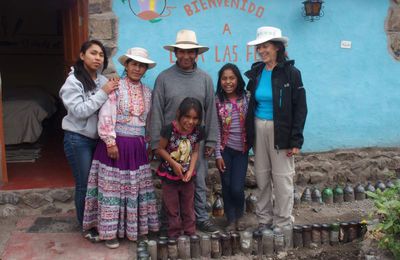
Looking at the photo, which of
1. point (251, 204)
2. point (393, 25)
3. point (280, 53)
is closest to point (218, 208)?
point (251, 204)

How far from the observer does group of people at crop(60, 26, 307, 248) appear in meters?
3.37

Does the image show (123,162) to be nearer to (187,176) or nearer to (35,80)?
(187,176)

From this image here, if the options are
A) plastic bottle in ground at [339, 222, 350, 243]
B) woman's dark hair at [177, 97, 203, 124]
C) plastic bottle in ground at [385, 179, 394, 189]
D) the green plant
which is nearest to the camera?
the green plant

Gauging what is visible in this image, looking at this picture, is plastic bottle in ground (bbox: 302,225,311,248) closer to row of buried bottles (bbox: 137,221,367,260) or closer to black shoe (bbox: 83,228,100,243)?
row of buried bottles (bbox: 137,221,367,260)

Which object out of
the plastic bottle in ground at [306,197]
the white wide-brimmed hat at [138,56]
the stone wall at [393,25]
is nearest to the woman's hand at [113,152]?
the white wide-brimmed hat at [138,56]

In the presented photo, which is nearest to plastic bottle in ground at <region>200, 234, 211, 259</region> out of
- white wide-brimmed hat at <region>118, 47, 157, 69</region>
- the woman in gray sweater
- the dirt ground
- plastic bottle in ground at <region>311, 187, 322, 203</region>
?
the dirt ground

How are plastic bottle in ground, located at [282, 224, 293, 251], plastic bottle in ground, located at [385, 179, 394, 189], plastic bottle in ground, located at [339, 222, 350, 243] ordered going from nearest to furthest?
plastic bottle in ground, located at [282, 224, 293, 251], plastic bottle in ground, located at [339, 222, 350, 243], plastic bottle in ground, located at [385, 179, 394, 189]

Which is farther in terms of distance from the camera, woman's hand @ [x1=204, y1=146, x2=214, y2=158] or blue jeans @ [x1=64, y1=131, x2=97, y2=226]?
woman's hand @ [x1=204, y1=146, x2=214, y2=158]

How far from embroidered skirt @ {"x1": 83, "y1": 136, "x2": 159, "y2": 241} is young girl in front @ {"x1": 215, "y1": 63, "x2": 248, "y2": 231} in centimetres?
70

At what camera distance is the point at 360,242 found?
367cm

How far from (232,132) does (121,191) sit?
108 cm

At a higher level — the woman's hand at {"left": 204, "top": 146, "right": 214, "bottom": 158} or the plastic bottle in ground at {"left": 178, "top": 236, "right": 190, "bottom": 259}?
the woman's hand at {"left": 204, "top": 146, "right": 214, "bottom": 158}

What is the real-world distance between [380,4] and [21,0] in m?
6.91

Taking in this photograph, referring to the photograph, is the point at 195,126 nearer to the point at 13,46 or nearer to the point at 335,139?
the point at 335,139
